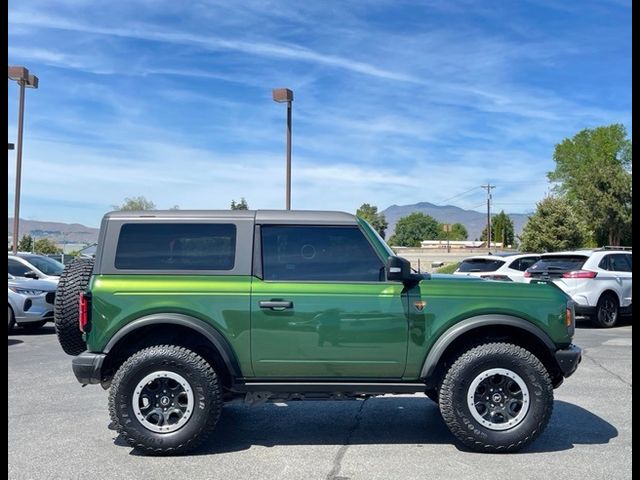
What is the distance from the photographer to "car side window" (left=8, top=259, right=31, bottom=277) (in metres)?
13.1

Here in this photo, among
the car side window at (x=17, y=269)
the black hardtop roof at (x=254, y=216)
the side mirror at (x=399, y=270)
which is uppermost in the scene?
the black hardtop roof at (x=254, y=216)

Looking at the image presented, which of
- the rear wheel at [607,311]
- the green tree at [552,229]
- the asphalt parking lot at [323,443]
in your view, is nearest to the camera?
the asphalt parking lot at [323,443]

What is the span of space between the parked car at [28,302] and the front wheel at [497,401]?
937 cm

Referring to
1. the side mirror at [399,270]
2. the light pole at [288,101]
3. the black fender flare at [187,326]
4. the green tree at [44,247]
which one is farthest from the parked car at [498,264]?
the green tree at [44,247]

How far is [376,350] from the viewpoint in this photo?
518 centimetres

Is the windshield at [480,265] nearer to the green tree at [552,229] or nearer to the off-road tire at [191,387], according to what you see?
the off-road tire at [191,387]

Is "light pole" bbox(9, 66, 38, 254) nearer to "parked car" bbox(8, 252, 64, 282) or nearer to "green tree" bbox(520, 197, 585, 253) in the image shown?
"parked car" bbox(8, 252, 64, 282)

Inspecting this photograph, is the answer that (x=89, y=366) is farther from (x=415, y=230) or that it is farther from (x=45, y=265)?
(x=415, y=230)

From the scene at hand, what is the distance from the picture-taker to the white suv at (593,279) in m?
13.6

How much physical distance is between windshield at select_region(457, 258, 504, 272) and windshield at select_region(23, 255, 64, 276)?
9019 millimetres

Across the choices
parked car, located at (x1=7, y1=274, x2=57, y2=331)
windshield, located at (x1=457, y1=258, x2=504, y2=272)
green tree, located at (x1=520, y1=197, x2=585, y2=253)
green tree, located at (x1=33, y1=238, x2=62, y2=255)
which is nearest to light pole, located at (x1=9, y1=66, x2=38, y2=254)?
parked car, located at (x1=7, y1=274, x2=57, y2=331)

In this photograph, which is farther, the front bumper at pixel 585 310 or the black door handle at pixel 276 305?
the front bumper at pixel 585 310

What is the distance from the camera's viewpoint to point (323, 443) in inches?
217
